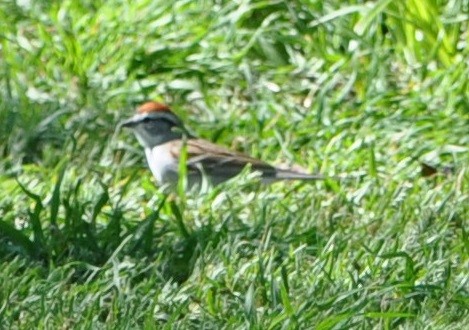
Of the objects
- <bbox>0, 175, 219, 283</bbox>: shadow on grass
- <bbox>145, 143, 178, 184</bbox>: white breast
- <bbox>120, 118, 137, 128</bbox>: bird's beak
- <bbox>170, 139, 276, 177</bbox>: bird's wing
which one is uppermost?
<bbox>0, 175, 219, 283</bbox>: shadow on grass

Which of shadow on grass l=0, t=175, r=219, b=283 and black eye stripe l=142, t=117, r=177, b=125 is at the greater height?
shadow on grass l=0, t=175, r=219, b=283

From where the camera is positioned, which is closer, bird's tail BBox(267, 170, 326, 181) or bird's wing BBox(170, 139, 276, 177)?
bird's tail BBox(267, 170, 326, 181)

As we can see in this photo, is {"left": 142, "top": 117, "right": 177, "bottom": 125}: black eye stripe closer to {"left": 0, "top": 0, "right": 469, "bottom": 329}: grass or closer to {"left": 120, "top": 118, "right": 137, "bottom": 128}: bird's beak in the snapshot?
{"left": 120, "top": 118, "right": 137, "bottom": 128}: bird's beak

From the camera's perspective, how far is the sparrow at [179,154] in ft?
24.0

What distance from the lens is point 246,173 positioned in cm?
709

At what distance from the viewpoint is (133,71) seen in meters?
8.39

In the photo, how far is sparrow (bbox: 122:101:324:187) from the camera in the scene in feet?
24.0

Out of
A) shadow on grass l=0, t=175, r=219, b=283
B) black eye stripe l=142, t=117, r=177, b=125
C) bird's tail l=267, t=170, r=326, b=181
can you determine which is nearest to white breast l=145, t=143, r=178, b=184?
black eye stripe l=142, t=117, r=177, b=125

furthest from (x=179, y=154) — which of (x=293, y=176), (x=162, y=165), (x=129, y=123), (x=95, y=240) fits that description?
(x=95, y=240)

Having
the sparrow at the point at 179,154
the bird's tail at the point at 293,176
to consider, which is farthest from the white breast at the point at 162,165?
the bird's tail at the point at 293,176

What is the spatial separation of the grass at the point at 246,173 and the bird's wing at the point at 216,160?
154mm

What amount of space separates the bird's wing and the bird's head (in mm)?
94

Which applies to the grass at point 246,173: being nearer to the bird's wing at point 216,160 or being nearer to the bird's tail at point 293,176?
the bird's tail at point 293,176

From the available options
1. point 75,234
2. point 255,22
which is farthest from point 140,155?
point 75,234
